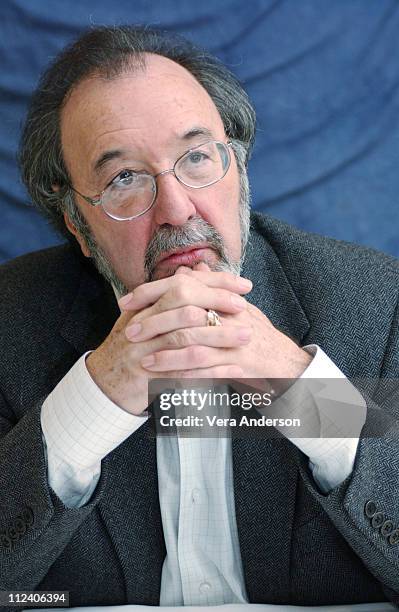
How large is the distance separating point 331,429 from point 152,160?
535 millimetres

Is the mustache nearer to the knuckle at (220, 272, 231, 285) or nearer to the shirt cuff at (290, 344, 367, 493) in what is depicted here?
the knuckle at (220, 272, 231, 285)

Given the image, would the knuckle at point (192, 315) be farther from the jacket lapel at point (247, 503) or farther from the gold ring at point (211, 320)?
the jacket lapel at point (247, 503)

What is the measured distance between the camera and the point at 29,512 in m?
1.29

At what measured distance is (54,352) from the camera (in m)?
1.55

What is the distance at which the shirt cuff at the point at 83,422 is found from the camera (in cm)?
127

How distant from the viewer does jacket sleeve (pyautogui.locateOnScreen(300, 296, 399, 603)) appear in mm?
1243

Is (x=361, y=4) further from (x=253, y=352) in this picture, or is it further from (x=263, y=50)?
(x=253, y=352)

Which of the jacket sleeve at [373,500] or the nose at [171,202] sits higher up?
the nose at [171,202]

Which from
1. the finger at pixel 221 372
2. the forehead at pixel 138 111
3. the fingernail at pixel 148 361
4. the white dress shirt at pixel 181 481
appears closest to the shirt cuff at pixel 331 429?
the white dress shirt at pixel 181 481

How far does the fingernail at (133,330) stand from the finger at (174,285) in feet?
0.15

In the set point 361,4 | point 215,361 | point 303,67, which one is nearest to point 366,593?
point 215,361

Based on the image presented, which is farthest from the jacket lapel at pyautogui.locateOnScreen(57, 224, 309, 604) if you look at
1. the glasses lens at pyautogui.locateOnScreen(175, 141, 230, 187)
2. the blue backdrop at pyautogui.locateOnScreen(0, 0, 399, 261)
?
the blue backdrop at pyautogui.locateOnScreen(0, 0, 399, 261)

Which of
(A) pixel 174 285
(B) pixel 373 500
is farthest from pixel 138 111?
(B) pixel 373 500

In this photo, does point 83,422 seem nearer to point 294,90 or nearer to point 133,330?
point 133,330
